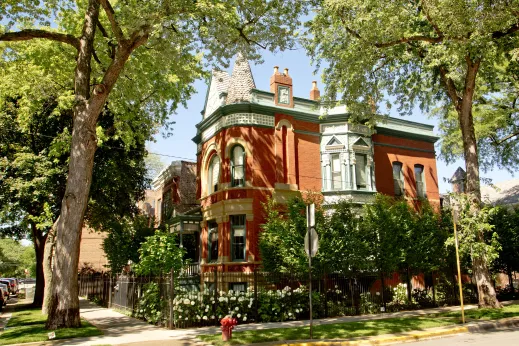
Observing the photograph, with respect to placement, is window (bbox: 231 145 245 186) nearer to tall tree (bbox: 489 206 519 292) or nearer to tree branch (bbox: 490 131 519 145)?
tall tree (bbox: 489 206 519 292)

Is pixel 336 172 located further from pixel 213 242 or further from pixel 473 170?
pixel 473 170

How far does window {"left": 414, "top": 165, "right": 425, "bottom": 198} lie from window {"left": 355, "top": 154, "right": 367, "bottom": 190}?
4.61 meters

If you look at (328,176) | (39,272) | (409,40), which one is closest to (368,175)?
(328,176)

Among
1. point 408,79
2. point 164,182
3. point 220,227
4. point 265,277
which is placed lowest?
point 265,277

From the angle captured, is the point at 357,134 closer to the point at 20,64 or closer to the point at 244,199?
the point at 244,199

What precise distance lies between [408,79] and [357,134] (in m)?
4.87

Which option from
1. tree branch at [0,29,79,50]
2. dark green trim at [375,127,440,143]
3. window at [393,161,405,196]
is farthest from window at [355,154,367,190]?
tree branch at [0,29,79,50]

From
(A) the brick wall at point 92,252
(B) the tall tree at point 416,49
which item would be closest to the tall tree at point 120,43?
(B) the tall tree at point 416,49

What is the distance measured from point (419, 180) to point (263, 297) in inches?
634

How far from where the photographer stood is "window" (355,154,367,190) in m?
24.3

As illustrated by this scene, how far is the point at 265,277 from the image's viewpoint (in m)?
16.1

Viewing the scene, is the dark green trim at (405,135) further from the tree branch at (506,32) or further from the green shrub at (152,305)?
the green shrub at (152,305)

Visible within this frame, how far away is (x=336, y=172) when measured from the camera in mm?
24062

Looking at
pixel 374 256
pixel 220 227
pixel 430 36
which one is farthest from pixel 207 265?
pixel 430 36
